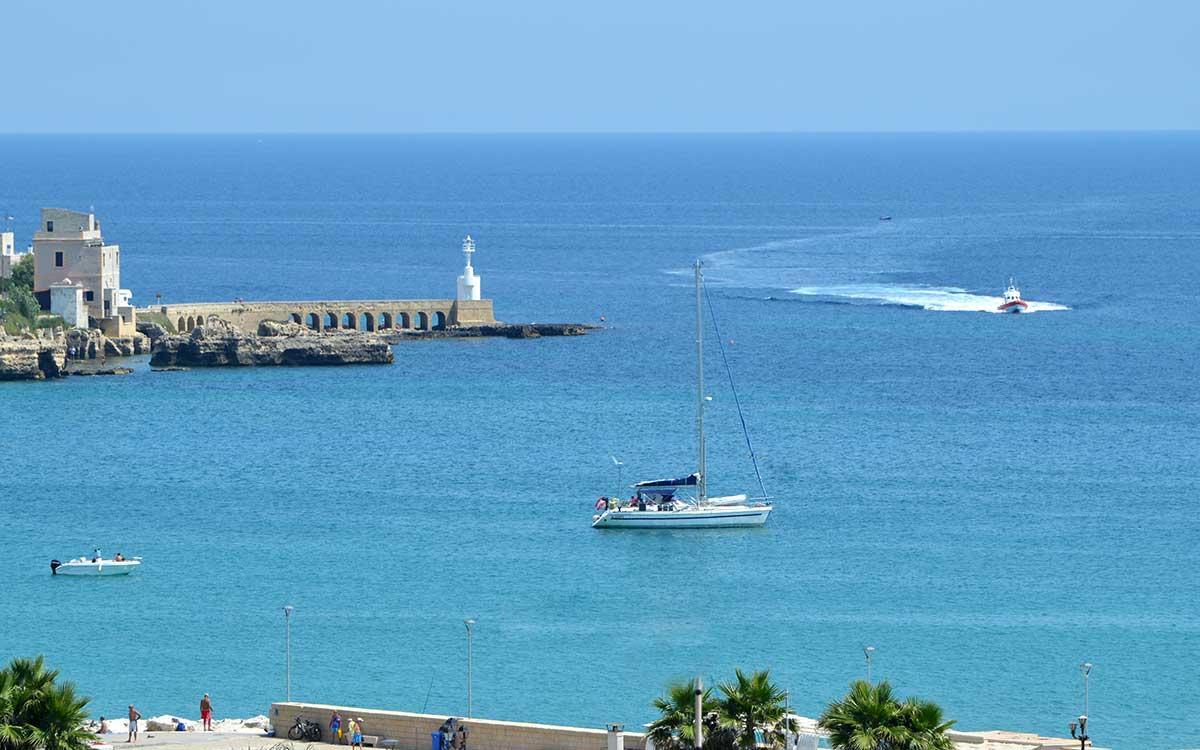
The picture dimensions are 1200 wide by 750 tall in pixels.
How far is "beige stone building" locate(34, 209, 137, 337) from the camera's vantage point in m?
99.1

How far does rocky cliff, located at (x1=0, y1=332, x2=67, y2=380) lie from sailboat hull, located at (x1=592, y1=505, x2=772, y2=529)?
34.9 m

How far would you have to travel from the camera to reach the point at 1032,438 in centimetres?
→ 7750

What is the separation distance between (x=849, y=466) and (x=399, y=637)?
2354 centimetres

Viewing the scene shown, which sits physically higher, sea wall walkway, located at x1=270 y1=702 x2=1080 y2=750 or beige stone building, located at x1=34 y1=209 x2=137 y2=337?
beige stone building, located at x1=34 y1=209 x2=137 y2=337

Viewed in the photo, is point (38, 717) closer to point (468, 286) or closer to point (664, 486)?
point (664, 486)

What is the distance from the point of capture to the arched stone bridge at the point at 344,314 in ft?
339

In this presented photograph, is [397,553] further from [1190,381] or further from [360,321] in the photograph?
[360,321]

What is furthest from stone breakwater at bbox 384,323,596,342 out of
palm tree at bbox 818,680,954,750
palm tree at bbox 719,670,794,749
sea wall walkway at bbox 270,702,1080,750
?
palm tree at bbox 818,680,954,750

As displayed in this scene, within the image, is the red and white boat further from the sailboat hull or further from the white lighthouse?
the sailboat hull

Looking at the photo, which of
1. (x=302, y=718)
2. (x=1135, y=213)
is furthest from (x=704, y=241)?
(x=302, y=718)

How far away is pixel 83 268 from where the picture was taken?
99125 millimetres

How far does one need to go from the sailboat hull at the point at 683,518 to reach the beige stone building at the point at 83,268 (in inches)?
1607

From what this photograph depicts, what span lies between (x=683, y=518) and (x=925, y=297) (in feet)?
197

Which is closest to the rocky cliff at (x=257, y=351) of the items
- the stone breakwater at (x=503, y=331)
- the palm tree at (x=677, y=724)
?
the stone breakwater at (x=503, y=331)
